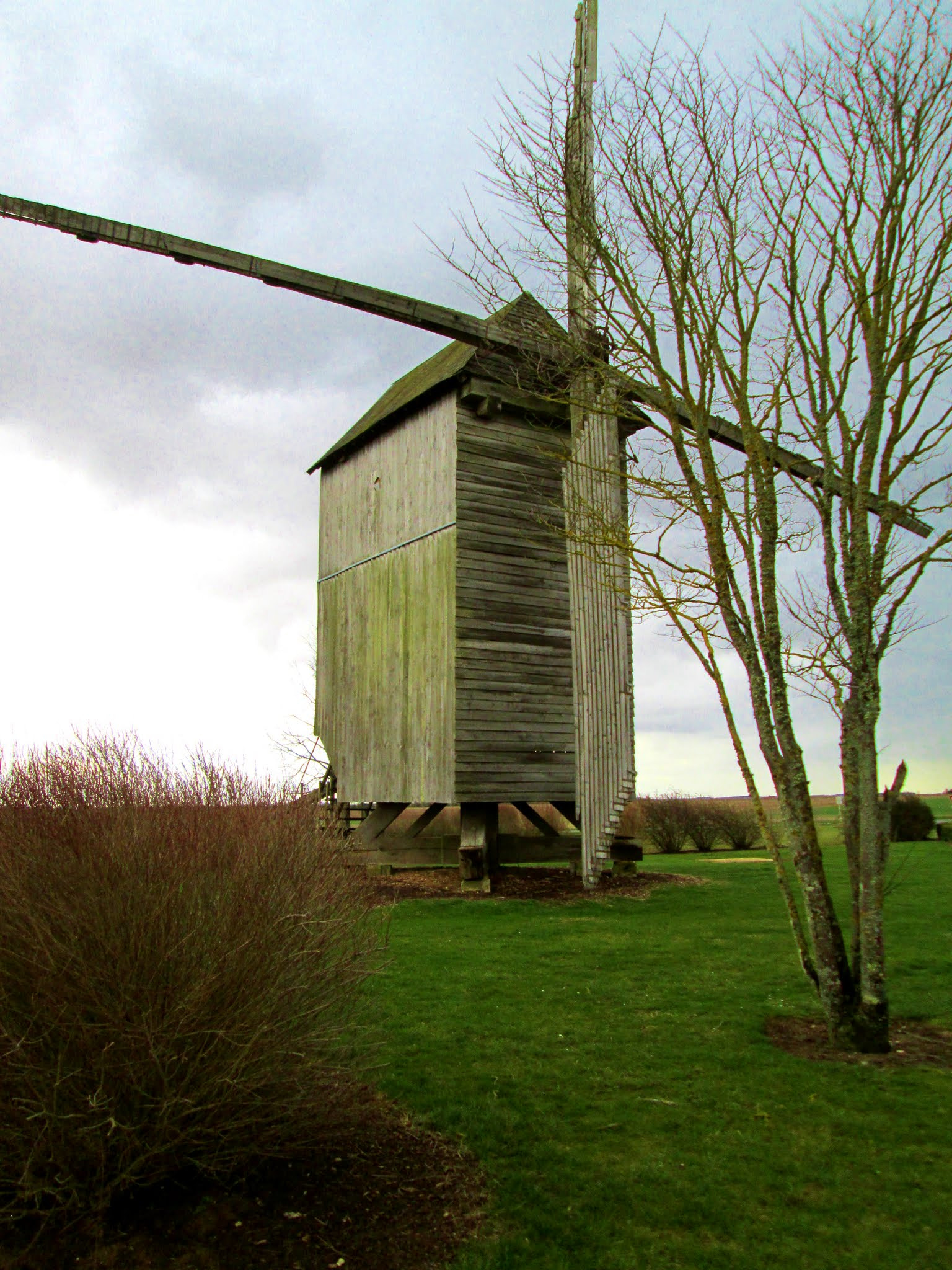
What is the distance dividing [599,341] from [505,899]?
845 cm

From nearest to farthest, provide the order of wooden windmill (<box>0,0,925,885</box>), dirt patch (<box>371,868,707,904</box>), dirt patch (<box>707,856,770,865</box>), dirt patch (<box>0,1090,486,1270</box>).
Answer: dirt patch (<box>0,1090,486,1270</box>)
wooden windmill (<box>0,0,925,885</box>)
dirt patch (<box>371,868,707,904</box>)
dirt patch (<box>707,856,770,865</box>)

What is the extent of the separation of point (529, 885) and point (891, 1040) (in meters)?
8.85

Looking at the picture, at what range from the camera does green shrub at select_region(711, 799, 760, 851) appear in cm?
2934

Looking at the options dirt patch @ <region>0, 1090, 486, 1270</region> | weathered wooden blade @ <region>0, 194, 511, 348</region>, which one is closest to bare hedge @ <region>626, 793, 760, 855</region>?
weathered wooden blade @ <region>0, 194, 511, 348</region>

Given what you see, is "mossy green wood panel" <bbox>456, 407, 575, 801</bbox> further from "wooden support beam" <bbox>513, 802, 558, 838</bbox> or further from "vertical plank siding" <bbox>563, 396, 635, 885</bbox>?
"wooden support beam" <bbox>513, 802, 558, 838</bbox>

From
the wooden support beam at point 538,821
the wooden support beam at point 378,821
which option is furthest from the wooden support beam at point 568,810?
the wooden support beam at point 378,821

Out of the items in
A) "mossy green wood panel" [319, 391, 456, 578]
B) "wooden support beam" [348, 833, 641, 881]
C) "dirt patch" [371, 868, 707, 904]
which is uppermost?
"mossy green wood panel" [319, 391, 456, 578]

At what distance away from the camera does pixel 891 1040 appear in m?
7.04

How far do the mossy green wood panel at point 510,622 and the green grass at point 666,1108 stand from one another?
4.68m

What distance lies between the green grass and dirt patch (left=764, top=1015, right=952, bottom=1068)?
0.16m

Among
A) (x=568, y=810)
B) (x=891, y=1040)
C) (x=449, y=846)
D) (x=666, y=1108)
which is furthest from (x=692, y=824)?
(x=666, y=1108)

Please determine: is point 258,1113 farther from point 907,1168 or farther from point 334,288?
point 334,288

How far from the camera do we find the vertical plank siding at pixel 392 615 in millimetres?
15117

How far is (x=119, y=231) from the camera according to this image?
12422 millimetres
